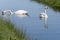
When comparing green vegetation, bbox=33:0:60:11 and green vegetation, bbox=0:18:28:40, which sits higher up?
green vegetation, bbox=33:0:60:11

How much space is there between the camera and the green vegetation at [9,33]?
656 cm

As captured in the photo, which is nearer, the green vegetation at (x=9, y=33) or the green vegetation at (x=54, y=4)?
the green vegetation at (x=9, y=33)

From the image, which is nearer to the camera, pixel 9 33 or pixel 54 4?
pixel 9 33

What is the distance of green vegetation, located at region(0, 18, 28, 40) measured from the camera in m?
6.56

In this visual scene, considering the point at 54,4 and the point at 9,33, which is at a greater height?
the point at 54,4

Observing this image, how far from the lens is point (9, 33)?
682 cm

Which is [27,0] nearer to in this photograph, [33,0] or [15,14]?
[33,0]

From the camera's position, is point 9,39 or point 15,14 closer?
point 9,39

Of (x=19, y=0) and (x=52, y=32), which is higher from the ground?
(x=19, y=0)

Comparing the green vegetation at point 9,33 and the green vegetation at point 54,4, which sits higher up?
the green vegetation at point 54,4

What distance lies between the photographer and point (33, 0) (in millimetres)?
21641

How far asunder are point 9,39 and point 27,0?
15613mm

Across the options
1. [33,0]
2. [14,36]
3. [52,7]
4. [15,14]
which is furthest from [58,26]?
[33,0]

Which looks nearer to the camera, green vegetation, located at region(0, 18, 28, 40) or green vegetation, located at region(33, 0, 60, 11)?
green vegetation, located at region(0, 18, 28, 40)
